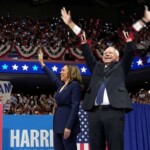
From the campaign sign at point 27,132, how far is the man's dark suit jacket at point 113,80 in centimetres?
182

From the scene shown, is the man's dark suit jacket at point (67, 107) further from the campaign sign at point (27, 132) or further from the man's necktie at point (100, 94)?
the campaign sign at point (27, 132)

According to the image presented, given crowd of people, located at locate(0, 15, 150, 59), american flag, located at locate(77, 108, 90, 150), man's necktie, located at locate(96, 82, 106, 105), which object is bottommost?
american flag, located at locate(77, 108, 90, 150)

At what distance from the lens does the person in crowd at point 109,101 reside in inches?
131

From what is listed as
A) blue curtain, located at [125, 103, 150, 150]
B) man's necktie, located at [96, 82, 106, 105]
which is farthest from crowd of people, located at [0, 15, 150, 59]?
man's necktie, located at [96, 82, 106, 105]

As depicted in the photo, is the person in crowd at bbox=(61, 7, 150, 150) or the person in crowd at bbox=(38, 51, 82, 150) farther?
the person in crowd at bbox=(38, 51, 82, 150)

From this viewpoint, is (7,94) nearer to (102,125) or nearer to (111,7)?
(111,7)

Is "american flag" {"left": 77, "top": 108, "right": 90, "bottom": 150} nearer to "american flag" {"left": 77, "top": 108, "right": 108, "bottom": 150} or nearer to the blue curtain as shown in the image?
"american flag" {"left": 77, "top": 108, "right": 108, "bottom": 150}

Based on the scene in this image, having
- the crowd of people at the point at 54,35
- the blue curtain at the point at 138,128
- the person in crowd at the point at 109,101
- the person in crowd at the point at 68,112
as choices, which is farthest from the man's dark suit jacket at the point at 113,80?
the crowd of people at the point at 54,35

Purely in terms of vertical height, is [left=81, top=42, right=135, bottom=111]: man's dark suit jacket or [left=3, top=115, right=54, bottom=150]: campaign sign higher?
[left=81, top=42, right=135, bottom=111]: man's dark suit jacket

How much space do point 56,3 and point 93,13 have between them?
202cm

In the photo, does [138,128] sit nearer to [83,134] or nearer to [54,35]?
[83,134]

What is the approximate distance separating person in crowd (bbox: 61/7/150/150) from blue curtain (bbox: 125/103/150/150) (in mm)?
2026

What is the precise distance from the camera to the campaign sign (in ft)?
16.6

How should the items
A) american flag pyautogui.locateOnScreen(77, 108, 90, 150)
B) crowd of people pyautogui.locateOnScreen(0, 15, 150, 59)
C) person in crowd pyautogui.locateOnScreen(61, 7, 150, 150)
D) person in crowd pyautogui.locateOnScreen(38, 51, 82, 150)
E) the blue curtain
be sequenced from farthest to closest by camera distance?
crowd of people pyautogui.locateOnScreen(0, 15, 150, 59) < the blue curtain < american flag pyautogui.locateOnScreen(77, 108, 90, 150) < person in crowd pyautogui.locateOnScreen(38, 51, 82, 150) < person in crowd pyautogui.locateOnScreen(61, 7, 150, 150)
